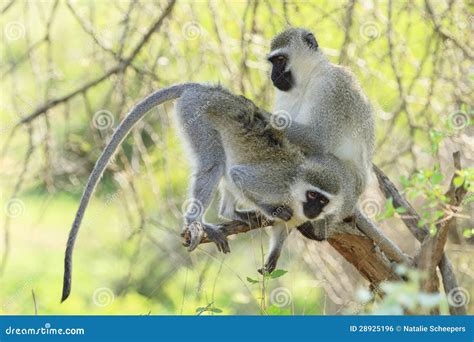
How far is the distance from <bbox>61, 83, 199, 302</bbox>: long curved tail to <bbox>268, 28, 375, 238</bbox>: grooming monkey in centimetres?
73

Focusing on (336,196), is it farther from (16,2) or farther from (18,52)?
(18,52)

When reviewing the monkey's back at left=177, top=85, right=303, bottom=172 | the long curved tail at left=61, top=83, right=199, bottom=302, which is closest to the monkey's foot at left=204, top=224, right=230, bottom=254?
the monkey's back at left=177, top=85, right=303, bottom=172

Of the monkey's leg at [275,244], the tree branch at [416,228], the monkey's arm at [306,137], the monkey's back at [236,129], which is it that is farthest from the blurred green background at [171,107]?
the monkey's arm at [306,137]

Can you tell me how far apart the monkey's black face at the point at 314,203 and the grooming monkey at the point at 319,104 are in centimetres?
31

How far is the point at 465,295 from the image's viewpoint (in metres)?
5.09

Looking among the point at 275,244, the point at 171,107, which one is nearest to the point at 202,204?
A: the point at 275,244

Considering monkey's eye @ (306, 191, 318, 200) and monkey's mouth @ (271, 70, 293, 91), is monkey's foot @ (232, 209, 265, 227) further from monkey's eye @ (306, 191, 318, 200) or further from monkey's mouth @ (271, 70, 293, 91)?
monkey's mouth @ (271, 70, 293, 91)

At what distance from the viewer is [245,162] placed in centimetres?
457

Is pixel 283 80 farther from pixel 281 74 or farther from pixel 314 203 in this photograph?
pixel 314 203

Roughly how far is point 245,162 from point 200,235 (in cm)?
59

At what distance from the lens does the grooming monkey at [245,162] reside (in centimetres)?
443

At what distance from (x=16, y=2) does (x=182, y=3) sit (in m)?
1.27

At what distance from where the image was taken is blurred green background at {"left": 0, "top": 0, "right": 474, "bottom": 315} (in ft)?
18.1
